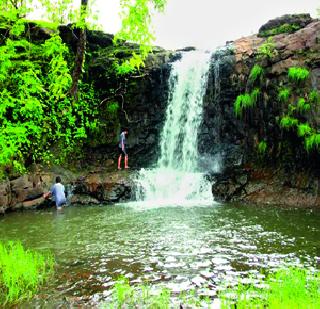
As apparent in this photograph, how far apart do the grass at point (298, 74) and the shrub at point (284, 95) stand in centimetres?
57

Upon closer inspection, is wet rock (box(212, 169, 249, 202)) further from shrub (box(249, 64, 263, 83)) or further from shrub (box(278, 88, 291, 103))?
shrub (box(249, 64, 263, 83))

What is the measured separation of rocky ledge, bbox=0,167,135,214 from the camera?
658 inches

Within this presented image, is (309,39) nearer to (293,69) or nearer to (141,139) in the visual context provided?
(293,69)

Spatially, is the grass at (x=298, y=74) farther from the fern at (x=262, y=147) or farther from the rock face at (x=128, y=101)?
the rock face at (x=128, y=101)

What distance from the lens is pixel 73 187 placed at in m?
18.4

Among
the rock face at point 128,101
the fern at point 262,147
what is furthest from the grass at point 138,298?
the rock face at point 128,101

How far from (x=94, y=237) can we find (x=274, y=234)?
16.0 feet

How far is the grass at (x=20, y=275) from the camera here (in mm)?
6712

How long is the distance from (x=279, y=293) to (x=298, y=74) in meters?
A: 13.4

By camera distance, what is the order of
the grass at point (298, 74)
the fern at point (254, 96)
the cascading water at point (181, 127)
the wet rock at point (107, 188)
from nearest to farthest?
the grass at point (298, 74) < the wet rock at point (107, 188) < the fern at point (254, 96) < the cascading water at point (181, 127)

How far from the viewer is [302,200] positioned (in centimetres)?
1623

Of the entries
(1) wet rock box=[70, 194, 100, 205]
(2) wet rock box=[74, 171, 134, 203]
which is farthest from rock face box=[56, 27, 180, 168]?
(1) wet rock box=[70, 194, 100, 205]

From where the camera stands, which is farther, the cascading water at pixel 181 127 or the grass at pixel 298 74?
the cascading water at pixel 181 127

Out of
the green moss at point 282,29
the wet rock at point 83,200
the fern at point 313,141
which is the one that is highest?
the green moss at point 282,29
